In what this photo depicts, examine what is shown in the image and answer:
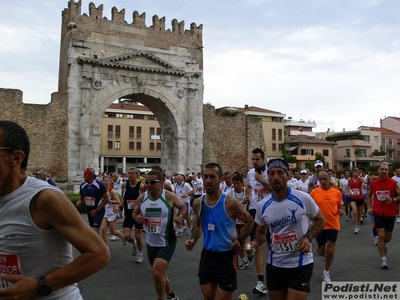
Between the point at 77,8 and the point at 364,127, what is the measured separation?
213 ft

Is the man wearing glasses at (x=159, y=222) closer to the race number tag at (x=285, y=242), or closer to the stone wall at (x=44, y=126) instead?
the race number tag at (x=285, y=242)

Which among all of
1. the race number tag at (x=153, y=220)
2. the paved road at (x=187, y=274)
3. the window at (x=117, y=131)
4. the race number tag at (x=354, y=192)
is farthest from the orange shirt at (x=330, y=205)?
the window at (x=117, y=131)

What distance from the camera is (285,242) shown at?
4.24 m

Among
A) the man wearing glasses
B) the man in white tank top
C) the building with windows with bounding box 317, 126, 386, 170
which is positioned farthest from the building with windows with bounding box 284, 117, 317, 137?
the man in white tank top

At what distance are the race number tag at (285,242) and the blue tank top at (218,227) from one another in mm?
645

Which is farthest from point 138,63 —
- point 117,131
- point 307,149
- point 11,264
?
point 307,149

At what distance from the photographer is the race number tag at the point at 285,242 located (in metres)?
4.22

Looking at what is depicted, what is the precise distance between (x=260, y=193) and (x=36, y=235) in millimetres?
6664

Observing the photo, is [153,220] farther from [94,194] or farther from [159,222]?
[94,194]

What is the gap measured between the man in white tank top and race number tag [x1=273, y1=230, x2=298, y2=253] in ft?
8.24

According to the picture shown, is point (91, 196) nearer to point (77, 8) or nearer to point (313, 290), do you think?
point (313, 290)

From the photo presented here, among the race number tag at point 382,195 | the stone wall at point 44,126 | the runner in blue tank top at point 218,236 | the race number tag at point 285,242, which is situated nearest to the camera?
the race number tag at point 285,242

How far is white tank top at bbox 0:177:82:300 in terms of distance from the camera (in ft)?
6.81

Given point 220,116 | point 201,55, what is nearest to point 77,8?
point 201,55
